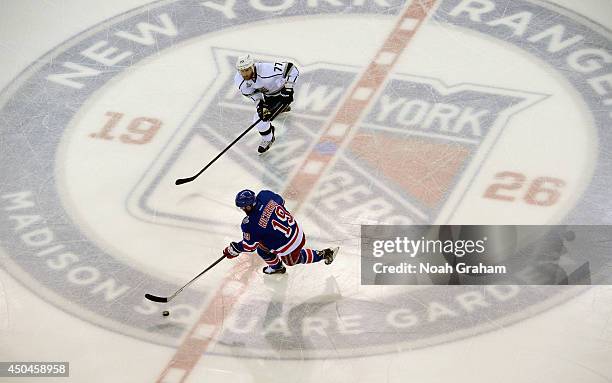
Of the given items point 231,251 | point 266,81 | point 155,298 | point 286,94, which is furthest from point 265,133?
point 155,298

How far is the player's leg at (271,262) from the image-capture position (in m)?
7.70

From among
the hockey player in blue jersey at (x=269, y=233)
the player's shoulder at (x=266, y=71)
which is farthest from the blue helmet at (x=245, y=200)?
the player's shoulder at (x=266, y=71)

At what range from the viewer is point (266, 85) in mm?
8609

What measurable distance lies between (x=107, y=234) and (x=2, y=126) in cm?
173

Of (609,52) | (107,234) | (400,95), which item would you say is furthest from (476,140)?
(107,234)

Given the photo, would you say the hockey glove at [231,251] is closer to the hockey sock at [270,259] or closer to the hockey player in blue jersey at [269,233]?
the hockey player in blue jersey at [269,233]

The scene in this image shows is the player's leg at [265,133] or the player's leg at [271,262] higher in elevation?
the player's leg at [265,133]

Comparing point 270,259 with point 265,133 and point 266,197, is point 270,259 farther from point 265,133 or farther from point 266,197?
point 265,133

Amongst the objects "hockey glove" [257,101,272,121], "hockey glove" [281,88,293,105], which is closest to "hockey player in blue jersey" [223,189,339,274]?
"hockey glove" [257,101,272,121]

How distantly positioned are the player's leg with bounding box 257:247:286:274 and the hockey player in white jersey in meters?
1.33

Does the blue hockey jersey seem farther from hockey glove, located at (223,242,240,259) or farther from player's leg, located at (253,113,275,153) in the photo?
player's leg, located at (253,113,275,153)

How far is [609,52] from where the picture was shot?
9641mm

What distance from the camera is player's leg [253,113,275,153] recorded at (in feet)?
28.9

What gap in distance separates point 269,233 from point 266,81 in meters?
1.60
